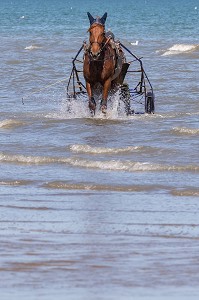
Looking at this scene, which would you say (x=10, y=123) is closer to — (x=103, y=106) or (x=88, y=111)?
(x=88, y=111)

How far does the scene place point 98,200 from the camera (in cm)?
1077

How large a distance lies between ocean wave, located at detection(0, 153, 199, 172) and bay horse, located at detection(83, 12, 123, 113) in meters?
3.54

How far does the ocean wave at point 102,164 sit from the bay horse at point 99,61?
3537mm

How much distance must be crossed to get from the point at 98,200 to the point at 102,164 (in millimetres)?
2444

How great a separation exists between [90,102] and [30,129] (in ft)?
4.05

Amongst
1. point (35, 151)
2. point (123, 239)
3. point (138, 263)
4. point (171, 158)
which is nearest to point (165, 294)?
point (138, 263)

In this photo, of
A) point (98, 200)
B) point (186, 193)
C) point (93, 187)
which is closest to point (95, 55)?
point (93, 187)

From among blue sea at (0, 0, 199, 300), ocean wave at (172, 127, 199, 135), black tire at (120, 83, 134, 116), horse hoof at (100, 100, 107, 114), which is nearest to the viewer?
blue sea at (0, 0, 199, 300)

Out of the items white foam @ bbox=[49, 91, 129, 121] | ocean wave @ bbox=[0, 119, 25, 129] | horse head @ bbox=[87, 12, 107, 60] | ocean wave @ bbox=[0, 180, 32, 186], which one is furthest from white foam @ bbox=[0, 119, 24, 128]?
ocean wave @ bbox=[0, 180, 32, 186]

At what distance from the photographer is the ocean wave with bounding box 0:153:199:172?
12836 millimetres

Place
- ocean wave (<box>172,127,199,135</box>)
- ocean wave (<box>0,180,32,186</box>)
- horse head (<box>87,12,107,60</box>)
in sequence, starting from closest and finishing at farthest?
ocean wave (<box>0,180,32,186</box>), ocean wave (<box>172,127,199,135</box>), horse head (<box>87,12,107,60</box>)

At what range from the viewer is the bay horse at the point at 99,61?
671 inches

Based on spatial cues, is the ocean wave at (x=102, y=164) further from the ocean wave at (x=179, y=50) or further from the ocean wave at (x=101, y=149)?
the ocean wave at (x=179, y=50)

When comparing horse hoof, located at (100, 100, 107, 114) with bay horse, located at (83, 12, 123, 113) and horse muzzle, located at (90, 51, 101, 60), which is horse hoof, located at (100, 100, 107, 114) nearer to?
bay horse, located at (83, 12, 123, 113)
